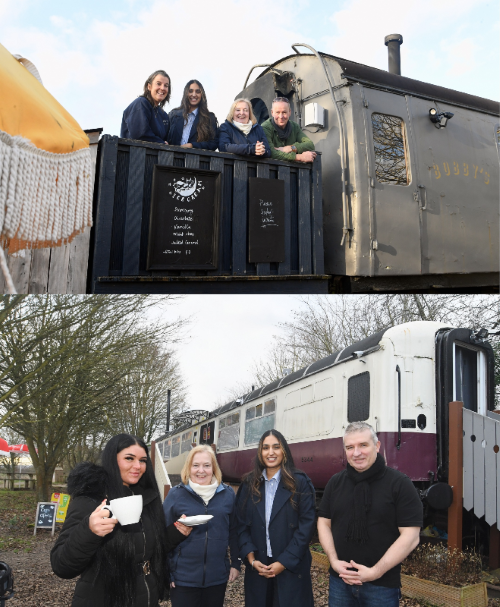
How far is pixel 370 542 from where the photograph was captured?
113 inches

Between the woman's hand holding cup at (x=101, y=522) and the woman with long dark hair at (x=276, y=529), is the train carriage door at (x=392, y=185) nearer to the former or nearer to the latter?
the woman with long dark hair at (x=276, y=529)

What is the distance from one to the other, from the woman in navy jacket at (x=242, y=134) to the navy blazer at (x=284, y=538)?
3564 mm

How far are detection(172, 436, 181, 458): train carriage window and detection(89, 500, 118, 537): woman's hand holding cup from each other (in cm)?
1621

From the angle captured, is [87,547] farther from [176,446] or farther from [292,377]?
[176,446]

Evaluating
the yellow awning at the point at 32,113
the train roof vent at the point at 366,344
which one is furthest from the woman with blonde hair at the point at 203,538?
the train roof vent at the point at 366,344

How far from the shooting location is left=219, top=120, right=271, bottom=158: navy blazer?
5.57 m

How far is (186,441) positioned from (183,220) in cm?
1301

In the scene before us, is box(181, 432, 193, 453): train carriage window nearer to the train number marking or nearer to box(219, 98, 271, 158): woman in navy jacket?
the train number marking

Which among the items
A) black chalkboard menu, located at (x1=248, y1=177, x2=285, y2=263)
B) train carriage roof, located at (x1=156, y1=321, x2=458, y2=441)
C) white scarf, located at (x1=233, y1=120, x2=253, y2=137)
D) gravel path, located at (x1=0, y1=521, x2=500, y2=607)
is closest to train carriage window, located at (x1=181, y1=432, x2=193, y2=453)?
train carriage roof, located at (x1=156, y1=321, x2=458, y2=441)

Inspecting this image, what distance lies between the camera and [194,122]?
5.86 metres

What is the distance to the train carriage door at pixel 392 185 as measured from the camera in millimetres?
6352

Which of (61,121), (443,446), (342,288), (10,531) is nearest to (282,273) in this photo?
(342,288)

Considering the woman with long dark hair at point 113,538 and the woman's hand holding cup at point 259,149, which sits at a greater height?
the woman's hand holding cup at point 259,149

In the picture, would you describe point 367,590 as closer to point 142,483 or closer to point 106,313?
point 142,483
